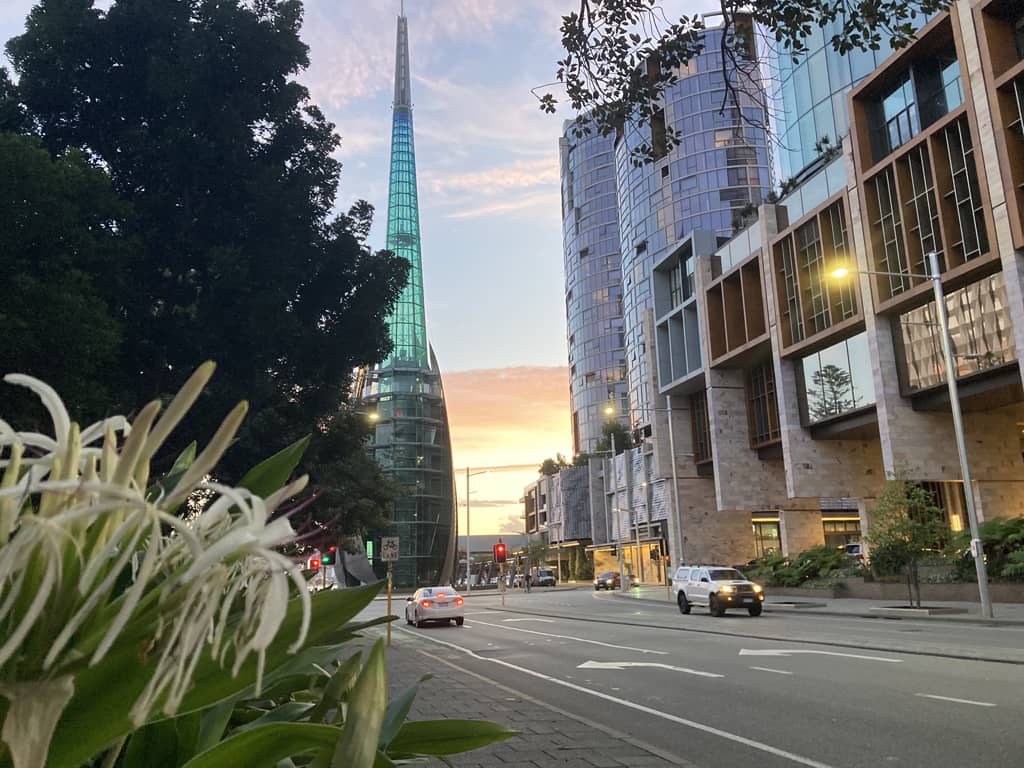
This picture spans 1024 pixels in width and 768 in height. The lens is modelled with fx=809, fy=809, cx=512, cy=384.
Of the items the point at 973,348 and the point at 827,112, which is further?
the point at 827,112

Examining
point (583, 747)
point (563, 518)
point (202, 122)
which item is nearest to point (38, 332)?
point (202, 122)

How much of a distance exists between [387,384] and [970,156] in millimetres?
68840

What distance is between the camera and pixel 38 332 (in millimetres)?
11195

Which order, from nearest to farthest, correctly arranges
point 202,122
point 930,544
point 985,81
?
1. point 202,122
2. point 930,544
3. point 985,81

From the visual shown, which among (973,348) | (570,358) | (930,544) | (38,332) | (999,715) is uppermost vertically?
(570,358)

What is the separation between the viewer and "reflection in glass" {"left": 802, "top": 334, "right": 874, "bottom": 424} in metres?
37.9

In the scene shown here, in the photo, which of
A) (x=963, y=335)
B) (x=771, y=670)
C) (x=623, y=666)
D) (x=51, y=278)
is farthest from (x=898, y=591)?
(x=51, y=278)

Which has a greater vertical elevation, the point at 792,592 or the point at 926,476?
the point at 926,476

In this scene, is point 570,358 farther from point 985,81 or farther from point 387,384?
point 985,81

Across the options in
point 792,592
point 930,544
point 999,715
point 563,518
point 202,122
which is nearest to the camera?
point 999,715

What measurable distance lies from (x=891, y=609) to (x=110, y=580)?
28475mm

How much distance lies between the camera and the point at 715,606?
27969 millimetres

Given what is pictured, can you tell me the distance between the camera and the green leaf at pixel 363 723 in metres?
1.07

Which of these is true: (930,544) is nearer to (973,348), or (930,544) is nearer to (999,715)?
(973,348)
